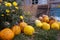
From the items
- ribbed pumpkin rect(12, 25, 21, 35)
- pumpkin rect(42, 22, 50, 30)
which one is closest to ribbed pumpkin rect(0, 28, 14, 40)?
ribbed pumpkin rect(12, 25, 21, 35)

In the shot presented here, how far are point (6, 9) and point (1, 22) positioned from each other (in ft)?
0.38

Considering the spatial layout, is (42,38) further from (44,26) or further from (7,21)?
(7,21)

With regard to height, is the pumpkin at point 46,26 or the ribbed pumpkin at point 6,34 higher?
the ribbed pumpkin at point 6,34

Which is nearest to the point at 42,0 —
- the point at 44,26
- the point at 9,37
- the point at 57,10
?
the point at 57,10

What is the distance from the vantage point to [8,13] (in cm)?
145

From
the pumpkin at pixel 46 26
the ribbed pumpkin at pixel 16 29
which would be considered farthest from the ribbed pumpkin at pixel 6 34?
the pumpkin at pixel 46 26

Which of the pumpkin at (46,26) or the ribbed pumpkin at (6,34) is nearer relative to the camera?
the ribbed pumpkin at (6,34)

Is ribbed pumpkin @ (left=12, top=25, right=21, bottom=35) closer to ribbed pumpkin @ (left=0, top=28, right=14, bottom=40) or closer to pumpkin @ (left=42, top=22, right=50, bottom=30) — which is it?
ribbed pumpkin @ (left=0, top=28, right=14, bottom=40)

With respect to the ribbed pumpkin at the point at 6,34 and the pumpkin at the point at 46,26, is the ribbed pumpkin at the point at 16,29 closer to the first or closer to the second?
the ribbed pumpkin at the point at 6,34

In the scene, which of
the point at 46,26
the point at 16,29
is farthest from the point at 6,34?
the point at 46,26

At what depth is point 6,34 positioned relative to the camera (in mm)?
1393

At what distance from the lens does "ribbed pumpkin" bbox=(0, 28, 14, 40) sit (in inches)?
54.4

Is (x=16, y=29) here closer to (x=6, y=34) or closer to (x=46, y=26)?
(x=6, y=34)

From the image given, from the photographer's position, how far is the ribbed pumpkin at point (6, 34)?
1.38 meters
